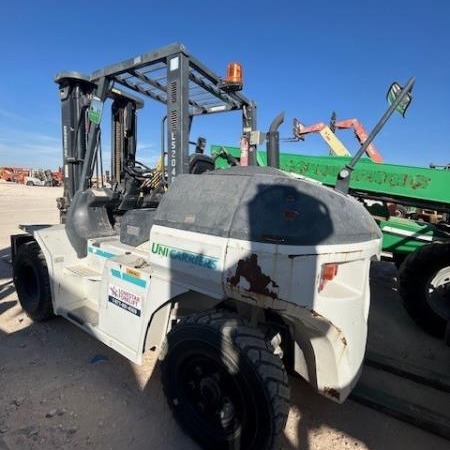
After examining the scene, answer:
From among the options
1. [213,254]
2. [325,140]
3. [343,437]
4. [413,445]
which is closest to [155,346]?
[213,254]

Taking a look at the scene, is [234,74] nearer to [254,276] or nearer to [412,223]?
[254,276]

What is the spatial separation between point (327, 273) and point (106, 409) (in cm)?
186

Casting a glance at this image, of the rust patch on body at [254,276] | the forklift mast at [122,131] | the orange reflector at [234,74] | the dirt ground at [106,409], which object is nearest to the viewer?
the rust patch on body at [254,276]

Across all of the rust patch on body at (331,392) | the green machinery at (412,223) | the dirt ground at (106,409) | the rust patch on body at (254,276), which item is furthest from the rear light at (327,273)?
the green machinery at (412,223)

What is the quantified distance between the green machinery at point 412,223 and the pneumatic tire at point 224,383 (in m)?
2.35

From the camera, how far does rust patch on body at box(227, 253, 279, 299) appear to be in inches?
75.3

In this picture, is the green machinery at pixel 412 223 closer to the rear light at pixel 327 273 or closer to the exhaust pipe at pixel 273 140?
the exhaust pipe at pixel 273 140

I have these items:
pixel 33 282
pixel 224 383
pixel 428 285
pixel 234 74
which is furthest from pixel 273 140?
pixel 33 282

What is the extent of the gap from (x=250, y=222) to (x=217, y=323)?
0.64m

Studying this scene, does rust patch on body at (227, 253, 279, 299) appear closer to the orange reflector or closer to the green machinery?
the orange reflector

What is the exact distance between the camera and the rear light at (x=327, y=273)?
1955 millimetres

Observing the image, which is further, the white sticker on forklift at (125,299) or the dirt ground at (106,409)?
the white sticker on forklift at (125,299)

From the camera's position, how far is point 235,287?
200cm

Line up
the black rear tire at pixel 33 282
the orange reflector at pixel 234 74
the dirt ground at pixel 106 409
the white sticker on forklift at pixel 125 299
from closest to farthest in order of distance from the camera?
1. the dirt ground at pixel 106 409
2. the white sticker on forklift at pixel 125 299
3. the orange reflector at pixel 234 74
4. the black rear tire at pixel 33 282
